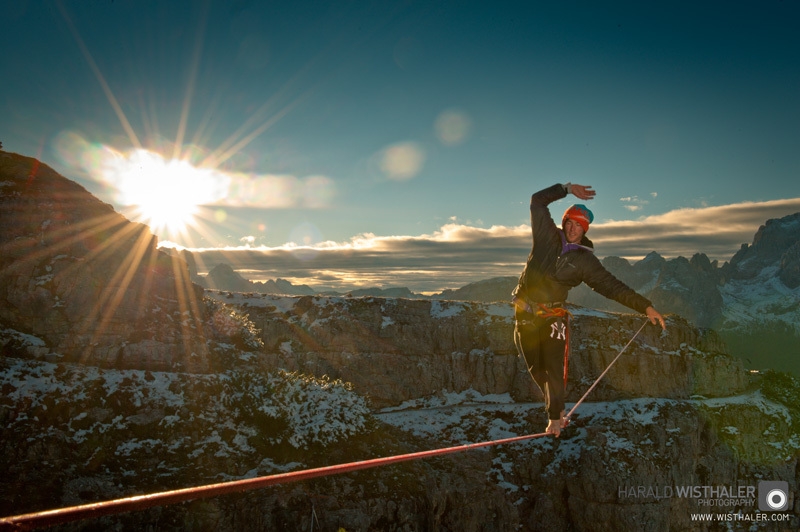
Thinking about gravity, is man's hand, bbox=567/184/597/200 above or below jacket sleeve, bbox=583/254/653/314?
above

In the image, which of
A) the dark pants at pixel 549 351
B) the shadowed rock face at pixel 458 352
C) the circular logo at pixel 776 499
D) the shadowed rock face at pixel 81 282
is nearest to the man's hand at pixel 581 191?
the dark pants at pixel 549 351

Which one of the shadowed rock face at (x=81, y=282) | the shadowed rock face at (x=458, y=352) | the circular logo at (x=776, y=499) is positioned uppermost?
the shadowed rock face at (x=81, y=282)

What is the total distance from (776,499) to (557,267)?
8143 centimetres

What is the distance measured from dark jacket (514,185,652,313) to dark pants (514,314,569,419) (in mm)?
514

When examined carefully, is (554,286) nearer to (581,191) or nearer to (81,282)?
(581,191)

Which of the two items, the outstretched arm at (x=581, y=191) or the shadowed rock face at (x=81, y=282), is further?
the shadowed rock face at (x=81, y=282)

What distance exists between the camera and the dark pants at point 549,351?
8367 mm

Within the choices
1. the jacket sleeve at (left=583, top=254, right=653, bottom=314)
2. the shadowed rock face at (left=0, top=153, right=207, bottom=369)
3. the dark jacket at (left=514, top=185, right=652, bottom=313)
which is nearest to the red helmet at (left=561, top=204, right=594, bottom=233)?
the dark jacket at (left=514, top=185, right=652, bottom=313)

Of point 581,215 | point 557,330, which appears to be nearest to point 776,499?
point 557,330

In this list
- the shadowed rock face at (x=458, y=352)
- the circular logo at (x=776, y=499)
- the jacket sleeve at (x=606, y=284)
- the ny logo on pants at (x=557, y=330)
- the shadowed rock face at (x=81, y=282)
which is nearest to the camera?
the jacket sleeve at (x=606, y=284)

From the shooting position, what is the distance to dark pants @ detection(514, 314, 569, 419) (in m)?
8.37

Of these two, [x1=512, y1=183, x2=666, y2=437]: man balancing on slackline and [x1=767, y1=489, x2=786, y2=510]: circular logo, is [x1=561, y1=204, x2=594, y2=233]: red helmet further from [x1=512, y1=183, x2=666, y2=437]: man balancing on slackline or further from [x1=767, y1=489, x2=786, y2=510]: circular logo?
[x1=767, y1=489, x2=786, y2=510]: circular logo

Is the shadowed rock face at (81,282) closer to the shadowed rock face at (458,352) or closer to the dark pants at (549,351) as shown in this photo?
the dark pants at (549,351)

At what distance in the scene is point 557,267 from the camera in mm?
7867
